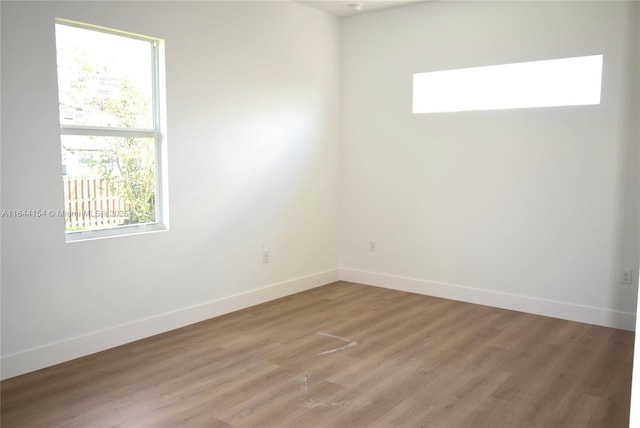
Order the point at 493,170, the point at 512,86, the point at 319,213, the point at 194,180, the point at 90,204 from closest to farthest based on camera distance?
the point at 90,204
the point at 194,180
the point at 512,86
the point at 493,170
the point at 319,213

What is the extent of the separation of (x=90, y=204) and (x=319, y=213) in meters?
2.51

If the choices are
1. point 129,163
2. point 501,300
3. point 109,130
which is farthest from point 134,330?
point 501,300

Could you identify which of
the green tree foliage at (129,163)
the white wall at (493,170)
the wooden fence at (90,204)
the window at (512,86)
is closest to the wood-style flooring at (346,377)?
the white wall at (493,170)

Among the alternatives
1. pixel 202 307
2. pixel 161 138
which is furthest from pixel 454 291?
pixel 161 138

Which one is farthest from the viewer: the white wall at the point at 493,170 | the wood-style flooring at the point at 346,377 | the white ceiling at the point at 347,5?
the white ceiling at the point at 347,5

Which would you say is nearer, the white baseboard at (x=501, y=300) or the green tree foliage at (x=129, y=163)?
the green tree foliage at (x=129, y=163)

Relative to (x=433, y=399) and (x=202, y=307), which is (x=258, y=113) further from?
(x=433, y=399)

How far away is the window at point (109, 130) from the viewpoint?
3.40m

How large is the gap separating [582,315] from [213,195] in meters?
3.25

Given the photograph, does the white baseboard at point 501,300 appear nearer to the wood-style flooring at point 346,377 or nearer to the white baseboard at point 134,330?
the wood-style flooring at point 346,377

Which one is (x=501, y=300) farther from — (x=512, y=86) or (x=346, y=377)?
(x=346, y=377)

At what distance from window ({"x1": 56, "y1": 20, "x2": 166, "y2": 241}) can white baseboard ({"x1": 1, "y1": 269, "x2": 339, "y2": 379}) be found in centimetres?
70

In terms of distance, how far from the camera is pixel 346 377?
3.20m

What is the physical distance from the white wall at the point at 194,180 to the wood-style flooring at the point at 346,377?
0.30 metres
